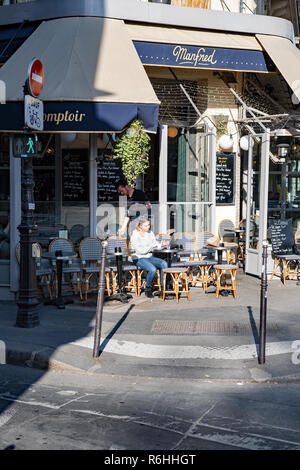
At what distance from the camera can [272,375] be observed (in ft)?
22.1

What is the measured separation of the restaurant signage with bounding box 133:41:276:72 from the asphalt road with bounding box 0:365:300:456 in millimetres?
7407

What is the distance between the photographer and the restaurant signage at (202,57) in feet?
39.4

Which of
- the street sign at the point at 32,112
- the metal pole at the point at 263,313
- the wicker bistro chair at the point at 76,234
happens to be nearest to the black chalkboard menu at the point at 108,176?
the wicker bistro chair at the point at 76,234

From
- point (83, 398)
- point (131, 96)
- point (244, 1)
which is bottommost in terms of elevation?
point (83, 398)

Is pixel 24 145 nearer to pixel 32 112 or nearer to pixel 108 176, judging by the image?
pixel 32 112

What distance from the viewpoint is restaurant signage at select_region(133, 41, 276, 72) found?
12.0m

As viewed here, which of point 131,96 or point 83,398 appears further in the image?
point 131,96

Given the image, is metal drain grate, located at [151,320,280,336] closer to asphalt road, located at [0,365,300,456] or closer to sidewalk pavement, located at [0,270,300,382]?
sidewalk pavement, located at [0,270,300,382]

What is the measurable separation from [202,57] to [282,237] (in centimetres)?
417

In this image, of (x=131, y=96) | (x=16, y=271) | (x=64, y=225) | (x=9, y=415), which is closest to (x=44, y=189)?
(x=64, y=225)

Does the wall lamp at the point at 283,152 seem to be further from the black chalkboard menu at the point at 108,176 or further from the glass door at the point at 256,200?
the black chalkboard menu at the point at 108,176

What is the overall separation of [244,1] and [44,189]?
671 centimetres

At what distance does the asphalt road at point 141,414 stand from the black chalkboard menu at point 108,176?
A: 17.6 feet
